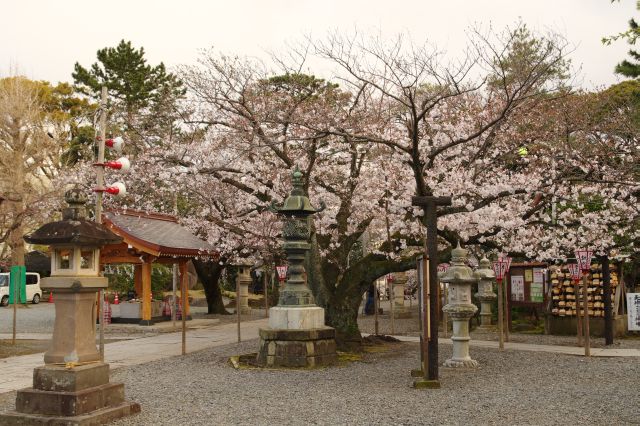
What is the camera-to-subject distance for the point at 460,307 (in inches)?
465

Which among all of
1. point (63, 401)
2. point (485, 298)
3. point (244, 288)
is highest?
point (244, 288)

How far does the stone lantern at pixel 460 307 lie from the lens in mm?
11805

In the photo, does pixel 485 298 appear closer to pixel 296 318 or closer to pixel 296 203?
pixel 296 318

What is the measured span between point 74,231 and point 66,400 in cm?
203

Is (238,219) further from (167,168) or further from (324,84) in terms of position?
(324,84)

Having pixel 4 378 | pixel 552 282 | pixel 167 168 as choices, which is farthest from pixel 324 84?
pixel 4 378

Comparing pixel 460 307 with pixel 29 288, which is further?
pixel 29 288

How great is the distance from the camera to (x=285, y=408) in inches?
322

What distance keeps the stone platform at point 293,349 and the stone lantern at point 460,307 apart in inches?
97.4

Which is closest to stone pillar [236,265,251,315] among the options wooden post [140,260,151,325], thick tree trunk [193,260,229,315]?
thick tree trunk [193,260,229,315]

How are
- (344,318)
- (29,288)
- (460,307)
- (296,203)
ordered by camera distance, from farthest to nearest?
(29,288) < (344,318) < (296,203) < (460,307)

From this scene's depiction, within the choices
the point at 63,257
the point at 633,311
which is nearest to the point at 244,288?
the point at 633,311

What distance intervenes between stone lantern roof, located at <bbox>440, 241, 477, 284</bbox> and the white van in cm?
2778

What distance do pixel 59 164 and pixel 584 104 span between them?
24.6m
